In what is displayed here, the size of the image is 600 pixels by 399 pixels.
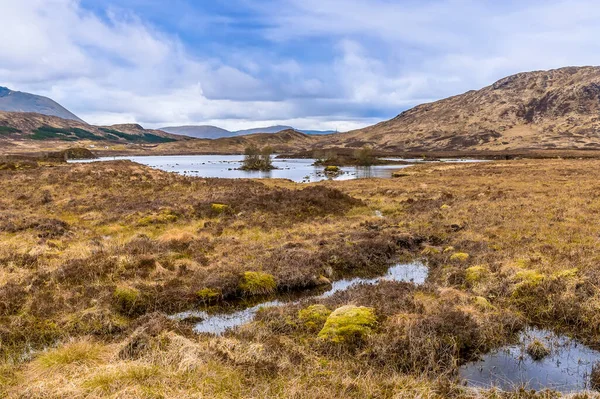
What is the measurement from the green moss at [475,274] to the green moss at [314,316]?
6270mm

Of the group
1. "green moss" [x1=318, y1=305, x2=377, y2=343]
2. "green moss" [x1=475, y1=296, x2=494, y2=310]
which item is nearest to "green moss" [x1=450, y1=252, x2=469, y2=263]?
"green moss" [x1=475, y1=296, x2=494, y2=310]

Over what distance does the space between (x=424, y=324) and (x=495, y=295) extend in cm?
434

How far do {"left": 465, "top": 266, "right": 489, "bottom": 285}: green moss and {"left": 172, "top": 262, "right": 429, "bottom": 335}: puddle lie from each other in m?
1.71

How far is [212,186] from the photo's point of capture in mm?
40812

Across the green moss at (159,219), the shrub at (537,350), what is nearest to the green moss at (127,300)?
the shrub at (537,350)

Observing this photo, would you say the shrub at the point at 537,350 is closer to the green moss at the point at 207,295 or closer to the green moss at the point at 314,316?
the green moss at the point at 314,316

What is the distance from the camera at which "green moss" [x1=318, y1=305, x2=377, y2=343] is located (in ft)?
32.2

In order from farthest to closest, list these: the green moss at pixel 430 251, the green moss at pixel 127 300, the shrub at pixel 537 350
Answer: the green moss at pixel 430 251
the green moss at pixel 127 300
the shrub at pixel 537 350

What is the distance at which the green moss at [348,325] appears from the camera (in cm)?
981

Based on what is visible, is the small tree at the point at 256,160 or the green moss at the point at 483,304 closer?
the green moss at the point at 483,304

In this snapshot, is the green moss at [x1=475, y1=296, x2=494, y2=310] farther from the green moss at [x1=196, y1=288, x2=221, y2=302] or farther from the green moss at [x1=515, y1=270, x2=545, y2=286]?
the green moss at [x1=196, y1=288, x2=221, y2=302]

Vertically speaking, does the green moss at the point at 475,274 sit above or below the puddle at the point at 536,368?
above

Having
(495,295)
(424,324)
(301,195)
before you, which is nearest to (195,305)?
(424,324)

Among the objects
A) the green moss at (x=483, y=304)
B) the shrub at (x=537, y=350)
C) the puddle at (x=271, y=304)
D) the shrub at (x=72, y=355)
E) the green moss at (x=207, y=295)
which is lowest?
the puddle at (x=271, y=304)
